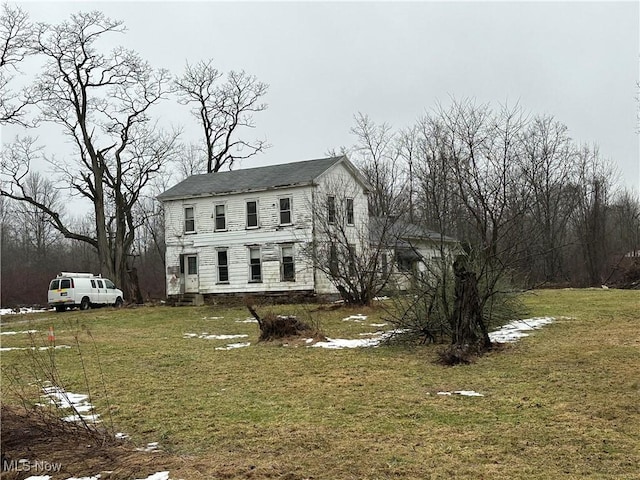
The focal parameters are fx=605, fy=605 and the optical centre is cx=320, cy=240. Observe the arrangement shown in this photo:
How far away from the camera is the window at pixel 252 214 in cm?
2762

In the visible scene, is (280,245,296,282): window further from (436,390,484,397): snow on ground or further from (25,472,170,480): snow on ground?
(25,472,170,480): snow on ground

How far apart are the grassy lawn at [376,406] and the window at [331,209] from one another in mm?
12647

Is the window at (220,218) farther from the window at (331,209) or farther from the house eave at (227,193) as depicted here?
the window at (331,209)

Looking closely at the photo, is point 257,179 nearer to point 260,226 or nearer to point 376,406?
point 260,226

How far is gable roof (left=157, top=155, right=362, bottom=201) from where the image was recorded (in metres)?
26.8

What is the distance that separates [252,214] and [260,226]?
2.52 feet

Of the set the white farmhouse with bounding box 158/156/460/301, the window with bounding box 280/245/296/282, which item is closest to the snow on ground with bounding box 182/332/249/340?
the white farmhouse with bounding box 158/156/460/301

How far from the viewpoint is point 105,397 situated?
26.5ft

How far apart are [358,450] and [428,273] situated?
26.0 ft

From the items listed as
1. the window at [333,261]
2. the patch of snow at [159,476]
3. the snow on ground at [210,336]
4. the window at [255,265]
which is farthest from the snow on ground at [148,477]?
the window at [255,265]

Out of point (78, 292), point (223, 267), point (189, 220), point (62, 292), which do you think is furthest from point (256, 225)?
point (62, 292)

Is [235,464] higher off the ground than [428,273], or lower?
lower

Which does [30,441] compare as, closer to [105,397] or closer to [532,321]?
[105,397]

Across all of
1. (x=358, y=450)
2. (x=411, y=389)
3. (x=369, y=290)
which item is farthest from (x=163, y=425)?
(x=369, y=290)
